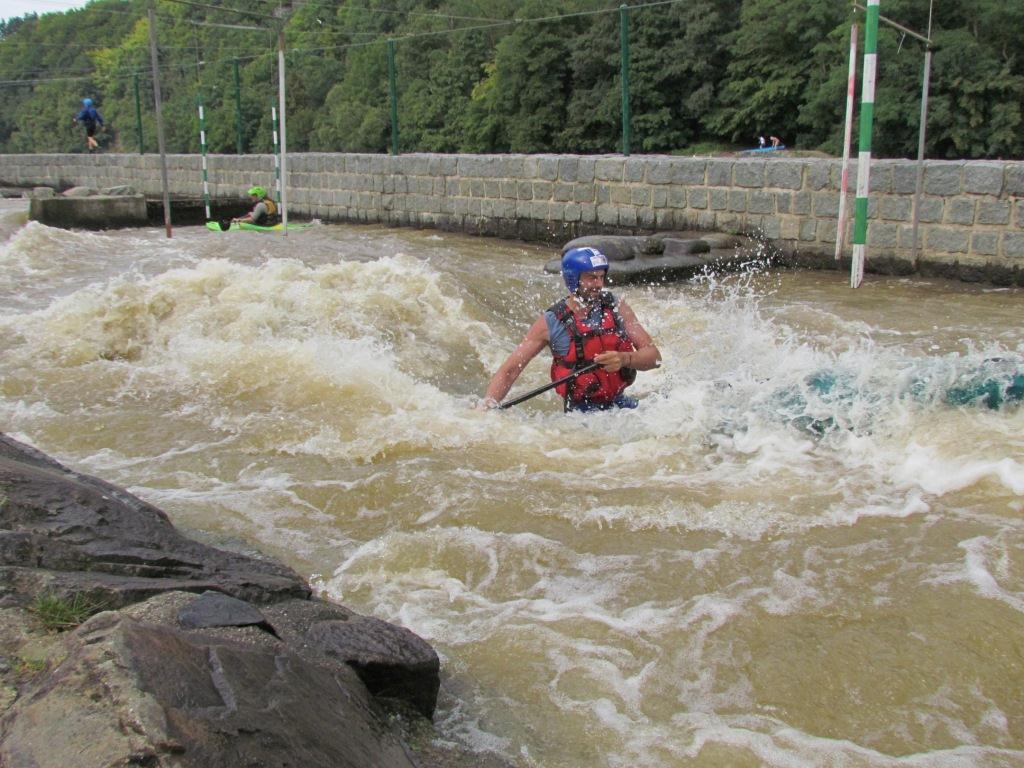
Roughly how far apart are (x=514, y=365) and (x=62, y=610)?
9.76ft

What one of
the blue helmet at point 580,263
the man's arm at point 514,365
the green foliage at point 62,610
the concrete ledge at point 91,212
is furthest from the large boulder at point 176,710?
the concrete ledge at point 91,212

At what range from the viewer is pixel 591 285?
5137 mm

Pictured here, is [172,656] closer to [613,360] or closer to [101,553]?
[101,553]

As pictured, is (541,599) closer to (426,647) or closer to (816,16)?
(426,647)

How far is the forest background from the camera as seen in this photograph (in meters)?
15.3

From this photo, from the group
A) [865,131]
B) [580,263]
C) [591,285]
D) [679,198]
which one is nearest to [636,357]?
[591,285]

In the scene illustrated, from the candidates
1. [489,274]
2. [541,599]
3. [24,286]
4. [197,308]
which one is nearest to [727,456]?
[541,599]

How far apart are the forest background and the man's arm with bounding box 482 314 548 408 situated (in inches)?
321

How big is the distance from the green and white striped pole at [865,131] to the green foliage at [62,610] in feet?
27.1

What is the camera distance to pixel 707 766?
9.27 feet

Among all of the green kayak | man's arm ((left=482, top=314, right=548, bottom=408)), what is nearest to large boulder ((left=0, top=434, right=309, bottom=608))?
man's arm ((left=482, top=314, right=548, bottom=408))

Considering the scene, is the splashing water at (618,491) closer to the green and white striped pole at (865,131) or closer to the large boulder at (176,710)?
the green and white striped pole at (865,131)

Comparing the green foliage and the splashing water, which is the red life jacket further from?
the green foliage

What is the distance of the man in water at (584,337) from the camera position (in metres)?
5.11
